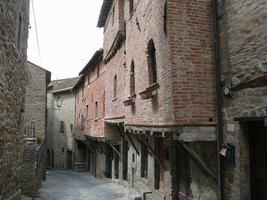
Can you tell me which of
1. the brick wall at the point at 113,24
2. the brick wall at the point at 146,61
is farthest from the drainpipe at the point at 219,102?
the brick wall at the point at 113,24

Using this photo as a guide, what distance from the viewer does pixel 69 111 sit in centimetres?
3484

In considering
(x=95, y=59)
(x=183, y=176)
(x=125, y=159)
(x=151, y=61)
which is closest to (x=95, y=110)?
(x=95, y=59)

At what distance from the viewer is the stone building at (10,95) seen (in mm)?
7038

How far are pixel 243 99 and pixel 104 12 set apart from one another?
41.8 ft

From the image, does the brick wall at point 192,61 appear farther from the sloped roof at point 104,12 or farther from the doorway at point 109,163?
the doorway at point 109,163

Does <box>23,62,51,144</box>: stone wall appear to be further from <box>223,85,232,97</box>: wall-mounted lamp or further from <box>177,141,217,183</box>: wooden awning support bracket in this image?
<box>223,85,232,97</box>: wall-mounted lamp

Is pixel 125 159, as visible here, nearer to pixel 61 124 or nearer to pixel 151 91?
pixel 151 91

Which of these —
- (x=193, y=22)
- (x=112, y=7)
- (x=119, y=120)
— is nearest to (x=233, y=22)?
(x=193, y=22)

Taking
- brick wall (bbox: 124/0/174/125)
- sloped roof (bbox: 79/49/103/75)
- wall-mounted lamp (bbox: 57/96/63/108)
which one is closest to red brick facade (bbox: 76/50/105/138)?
sloped roof (bbox: 79/49/103/75)

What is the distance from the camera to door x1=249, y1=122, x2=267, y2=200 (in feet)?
19.0

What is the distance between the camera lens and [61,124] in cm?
3547

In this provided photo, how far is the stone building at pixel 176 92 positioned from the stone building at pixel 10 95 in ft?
10.3

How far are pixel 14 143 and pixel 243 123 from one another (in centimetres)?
567

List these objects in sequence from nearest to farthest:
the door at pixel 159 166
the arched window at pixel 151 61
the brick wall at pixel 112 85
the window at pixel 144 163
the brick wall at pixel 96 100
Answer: the arched window at pixel 151 61
the door at pixel 159 166
the window at pixel 144 163
the brick wall at pixel 112 85
the brick wall at pixel 96 100
